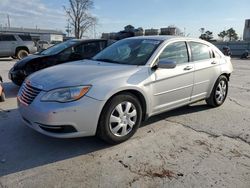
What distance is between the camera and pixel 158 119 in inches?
195

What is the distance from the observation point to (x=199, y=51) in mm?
5246

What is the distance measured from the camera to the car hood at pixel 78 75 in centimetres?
354

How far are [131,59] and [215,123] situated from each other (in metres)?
1.95

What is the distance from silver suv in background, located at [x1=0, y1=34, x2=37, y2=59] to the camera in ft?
55.5

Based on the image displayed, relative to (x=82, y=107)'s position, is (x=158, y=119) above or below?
below

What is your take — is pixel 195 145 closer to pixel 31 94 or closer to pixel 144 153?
pixel 144 153

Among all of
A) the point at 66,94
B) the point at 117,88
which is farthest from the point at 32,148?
the point at 117,88

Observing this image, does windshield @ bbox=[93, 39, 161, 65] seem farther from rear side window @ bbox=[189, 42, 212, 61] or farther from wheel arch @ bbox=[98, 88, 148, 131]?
rear side window @ bbox=[189, 42, 212, 61]

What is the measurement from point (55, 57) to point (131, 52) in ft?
12.0

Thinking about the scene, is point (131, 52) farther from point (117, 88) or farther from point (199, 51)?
point (199, 51)

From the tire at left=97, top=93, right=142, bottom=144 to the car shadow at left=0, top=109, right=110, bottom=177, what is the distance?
227 mm

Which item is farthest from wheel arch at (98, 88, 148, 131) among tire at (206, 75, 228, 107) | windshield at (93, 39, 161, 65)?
tire at (206, 75, 228, 107)

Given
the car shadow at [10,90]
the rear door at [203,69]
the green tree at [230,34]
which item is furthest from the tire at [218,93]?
the green tree at [230,34]

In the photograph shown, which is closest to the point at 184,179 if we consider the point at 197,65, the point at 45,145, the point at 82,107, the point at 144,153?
the point at 144,153
